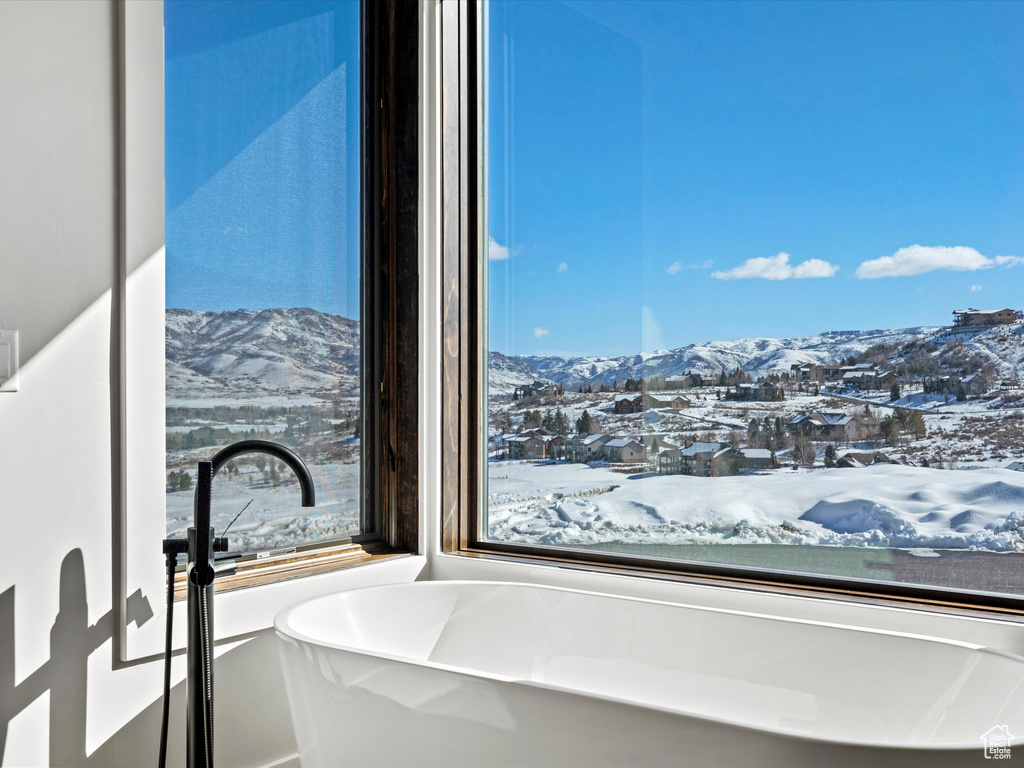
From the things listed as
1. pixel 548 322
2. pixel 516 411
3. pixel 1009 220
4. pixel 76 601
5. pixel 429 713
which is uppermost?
pixel 1009 220

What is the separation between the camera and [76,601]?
4.64ft

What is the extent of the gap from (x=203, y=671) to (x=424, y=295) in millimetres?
1235

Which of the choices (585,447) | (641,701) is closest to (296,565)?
(585,447)

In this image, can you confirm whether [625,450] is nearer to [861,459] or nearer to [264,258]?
[861,459]

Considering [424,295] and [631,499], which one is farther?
[424,295]

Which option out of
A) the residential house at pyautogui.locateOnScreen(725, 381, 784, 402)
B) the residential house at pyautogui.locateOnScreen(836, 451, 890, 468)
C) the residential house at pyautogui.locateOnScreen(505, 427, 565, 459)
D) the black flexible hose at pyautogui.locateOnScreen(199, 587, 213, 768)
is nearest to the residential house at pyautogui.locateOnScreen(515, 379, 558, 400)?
the residential house at pyautogui.locateOnScreen(505, 427, 565, 459)

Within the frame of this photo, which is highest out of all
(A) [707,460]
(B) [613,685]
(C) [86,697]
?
(A) [707,460]

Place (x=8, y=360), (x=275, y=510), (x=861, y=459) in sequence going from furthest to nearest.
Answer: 1. (x=275, y=510)
2. (x=861, y=459)
3. (x=8, y=360)

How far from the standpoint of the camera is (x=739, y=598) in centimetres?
175

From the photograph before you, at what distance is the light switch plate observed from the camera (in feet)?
4.34

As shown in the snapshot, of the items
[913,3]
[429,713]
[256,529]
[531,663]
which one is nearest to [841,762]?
[429,713]

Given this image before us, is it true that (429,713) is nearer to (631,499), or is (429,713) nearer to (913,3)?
(631,499)

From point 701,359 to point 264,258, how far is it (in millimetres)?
1201

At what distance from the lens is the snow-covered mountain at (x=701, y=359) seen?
1.78 metres
